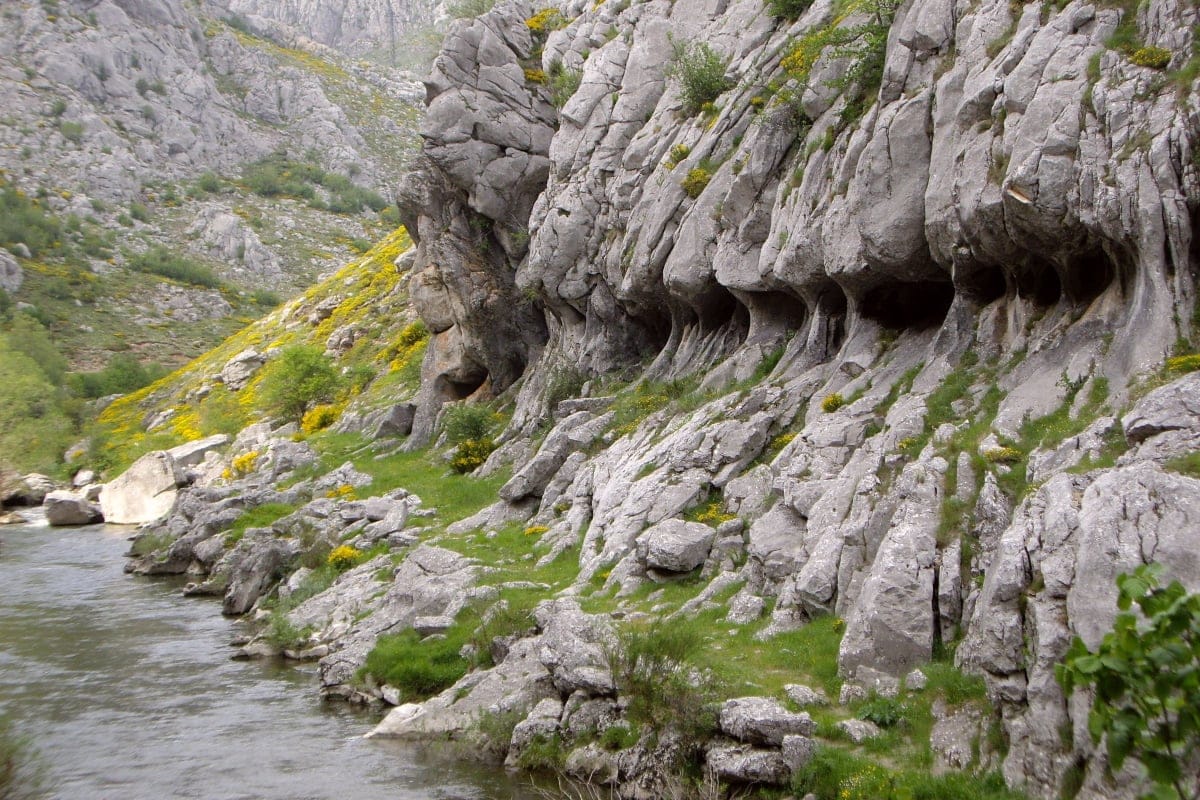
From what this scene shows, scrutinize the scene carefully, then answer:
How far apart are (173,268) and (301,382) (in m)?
80.0

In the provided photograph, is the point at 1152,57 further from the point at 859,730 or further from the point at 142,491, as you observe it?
the point at 142,491

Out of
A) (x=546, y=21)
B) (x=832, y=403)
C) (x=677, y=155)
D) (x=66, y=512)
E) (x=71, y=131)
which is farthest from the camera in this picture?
(x=71, y=131)

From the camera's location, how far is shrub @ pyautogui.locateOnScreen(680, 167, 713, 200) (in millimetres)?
38062

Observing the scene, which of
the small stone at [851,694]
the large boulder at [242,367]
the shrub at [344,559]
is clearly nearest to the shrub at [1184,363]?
the small stone at [851,694]

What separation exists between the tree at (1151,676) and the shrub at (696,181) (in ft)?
109

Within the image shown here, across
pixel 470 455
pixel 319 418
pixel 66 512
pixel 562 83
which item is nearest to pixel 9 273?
pixel 66 512

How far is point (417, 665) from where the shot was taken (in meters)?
25.6

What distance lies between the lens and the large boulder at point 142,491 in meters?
66.9

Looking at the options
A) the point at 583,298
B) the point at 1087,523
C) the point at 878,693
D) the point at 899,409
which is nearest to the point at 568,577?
the point at 899,409

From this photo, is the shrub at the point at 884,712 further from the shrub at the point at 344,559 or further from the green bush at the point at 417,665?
the shrub at the point at 344,559

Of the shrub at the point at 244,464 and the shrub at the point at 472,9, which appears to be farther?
the shrub at the point at 244,464

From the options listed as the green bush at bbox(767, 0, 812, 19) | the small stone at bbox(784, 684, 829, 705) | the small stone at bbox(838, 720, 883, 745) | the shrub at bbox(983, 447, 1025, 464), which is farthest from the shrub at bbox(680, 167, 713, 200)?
the small stone at bbox(838, 720, 883, 745)

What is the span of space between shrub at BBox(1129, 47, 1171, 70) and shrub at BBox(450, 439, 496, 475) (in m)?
33.8

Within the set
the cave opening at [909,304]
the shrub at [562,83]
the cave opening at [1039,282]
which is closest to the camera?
the cave opening at [1039,282]
